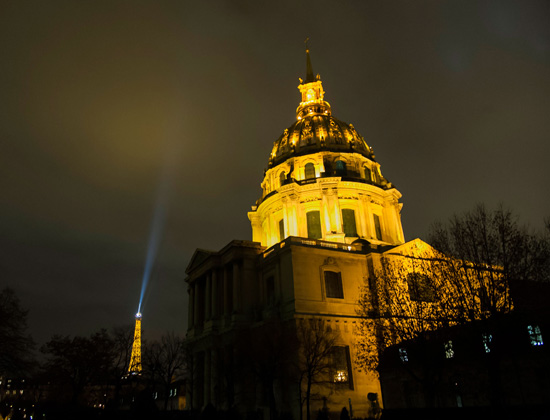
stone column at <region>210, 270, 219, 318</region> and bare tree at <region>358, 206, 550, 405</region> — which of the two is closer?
bare tree at <region>358, 206, 550, 405</region>

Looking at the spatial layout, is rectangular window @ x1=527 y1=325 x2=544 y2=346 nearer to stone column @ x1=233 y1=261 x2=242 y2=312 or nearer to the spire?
stone column @ x1=233 y1=261 x2=242 y2=312

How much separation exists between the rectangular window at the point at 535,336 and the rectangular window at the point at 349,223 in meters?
27.9

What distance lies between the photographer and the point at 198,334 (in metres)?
48.6

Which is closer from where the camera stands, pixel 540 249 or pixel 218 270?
pixel 540 249

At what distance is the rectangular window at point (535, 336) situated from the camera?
24.4m

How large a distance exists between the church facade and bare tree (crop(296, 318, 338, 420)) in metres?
0.49

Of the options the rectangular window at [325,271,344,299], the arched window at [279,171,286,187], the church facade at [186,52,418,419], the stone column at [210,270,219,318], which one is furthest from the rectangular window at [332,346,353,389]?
the arched window at [279,171,286,187]

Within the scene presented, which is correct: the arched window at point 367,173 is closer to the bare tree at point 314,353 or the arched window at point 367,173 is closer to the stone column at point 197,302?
the stone column at point 197,302

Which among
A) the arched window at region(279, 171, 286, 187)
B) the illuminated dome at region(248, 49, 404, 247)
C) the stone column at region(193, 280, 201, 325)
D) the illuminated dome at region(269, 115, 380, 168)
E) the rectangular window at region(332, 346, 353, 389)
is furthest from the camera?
the arched window at region(279, 171, 286, 187)

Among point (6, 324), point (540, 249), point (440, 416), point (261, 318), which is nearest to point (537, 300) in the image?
point (540, 249)

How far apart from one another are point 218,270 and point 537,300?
33.1 m

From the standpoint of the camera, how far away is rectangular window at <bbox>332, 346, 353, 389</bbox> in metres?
36.4

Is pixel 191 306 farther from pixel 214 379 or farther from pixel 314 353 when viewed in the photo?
Answer: pixel 314 353

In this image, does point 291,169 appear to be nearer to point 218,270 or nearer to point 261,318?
point 218,270
